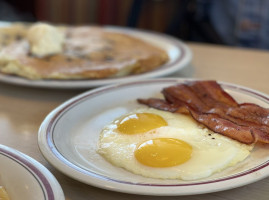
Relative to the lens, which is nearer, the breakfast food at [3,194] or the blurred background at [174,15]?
the breakfast food at [3,194]

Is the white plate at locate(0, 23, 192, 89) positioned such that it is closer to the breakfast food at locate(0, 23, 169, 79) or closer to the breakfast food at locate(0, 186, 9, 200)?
the breakfast food at locate(0, 23, 169, 79)

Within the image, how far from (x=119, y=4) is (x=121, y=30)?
1.65 metres

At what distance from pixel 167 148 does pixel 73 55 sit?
2.81 ft

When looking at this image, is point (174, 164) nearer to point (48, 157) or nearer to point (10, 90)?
point (48, 157)

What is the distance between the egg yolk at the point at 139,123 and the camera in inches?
42.8

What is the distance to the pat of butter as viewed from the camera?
1.70m

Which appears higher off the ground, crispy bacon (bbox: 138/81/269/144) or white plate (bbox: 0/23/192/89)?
crispy bacon (bbox: 138/81/269/144)

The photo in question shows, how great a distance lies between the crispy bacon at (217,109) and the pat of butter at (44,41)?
585mm

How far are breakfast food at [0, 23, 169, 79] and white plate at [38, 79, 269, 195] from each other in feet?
0.74

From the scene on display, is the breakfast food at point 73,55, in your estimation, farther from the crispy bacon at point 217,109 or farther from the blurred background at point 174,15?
the blurred background at point 174,15

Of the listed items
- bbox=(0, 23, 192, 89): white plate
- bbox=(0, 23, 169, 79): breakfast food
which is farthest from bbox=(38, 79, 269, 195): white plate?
bbox=(0, 23, 169, 79): breakfast food

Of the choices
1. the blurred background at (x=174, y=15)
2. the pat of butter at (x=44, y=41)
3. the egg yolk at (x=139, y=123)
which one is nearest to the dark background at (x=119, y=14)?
the blurred background at (x=174, y=15)

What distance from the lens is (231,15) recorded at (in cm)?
311

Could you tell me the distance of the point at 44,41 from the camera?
5.66ft
